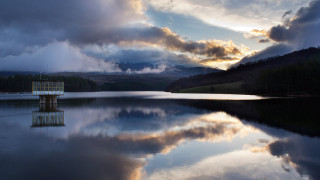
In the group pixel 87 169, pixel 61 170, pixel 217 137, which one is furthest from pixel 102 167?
pixel 217 137

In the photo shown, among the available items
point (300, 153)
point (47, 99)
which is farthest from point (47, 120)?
point (47, 99)

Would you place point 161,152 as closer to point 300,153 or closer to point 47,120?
point 300,153

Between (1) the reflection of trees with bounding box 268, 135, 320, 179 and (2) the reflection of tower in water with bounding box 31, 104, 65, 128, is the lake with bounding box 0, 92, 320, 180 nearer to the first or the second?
(1) the reflection of trees with bounding box 268, 135, 320, 179

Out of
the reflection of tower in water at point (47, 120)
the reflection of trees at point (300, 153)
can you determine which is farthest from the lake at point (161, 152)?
the reflection of tower in water at point (47, 120)

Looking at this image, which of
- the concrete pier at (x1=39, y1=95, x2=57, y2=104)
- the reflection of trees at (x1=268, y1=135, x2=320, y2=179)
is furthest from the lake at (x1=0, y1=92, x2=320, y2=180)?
the concrete pier at (x1=39, y1=95, x2=57, y2=104)

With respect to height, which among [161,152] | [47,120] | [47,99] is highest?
[47,99]

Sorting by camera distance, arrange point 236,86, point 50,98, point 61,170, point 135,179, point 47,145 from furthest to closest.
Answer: point 236,86 → point 50,98 → point 47,145 → point 61,170 → point 135,179

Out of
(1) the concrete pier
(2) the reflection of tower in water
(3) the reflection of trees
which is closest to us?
(3) the reflection of trees

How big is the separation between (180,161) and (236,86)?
6029 inches

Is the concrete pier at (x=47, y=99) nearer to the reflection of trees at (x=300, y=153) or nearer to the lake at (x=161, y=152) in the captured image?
the lake at (x=161, y=152)

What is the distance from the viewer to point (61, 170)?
14188mm

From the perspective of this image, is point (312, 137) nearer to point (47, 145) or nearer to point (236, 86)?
point (47, 145)

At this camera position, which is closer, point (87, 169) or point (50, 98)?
point (87, 169)

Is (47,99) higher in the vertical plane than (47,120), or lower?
higher
